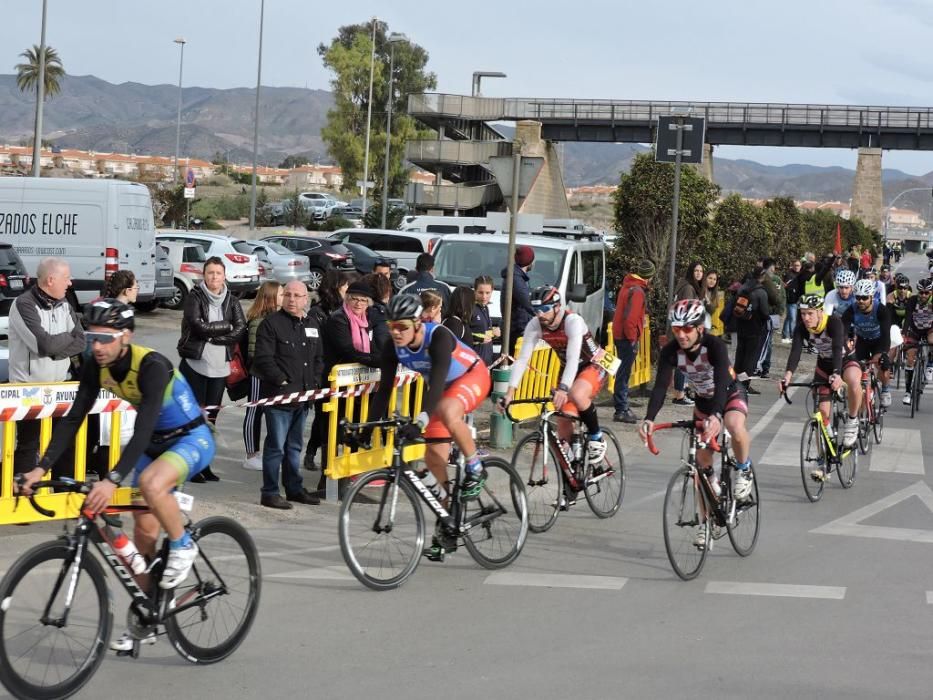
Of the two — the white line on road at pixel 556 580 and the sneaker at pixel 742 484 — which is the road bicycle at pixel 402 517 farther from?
the sneaker at pixel 742 484

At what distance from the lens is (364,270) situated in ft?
121

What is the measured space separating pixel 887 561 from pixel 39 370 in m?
6.35

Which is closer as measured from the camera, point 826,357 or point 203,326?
point 203,326

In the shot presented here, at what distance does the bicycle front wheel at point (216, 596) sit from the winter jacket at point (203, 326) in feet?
16.1

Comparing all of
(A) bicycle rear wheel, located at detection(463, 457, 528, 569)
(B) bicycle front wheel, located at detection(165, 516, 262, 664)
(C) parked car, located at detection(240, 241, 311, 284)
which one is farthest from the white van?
(B) bicycle front wheel, located at detection(165, 516, 262, 664)

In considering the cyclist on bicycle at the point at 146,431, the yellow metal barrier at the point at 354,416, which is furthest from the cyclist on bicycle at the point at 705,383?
the cyclist on bicycle at the point at 146,431

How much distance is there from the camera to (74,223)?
24281 millimetres

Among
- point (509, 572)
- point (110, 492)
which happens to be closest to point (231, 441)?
point (509, 572)

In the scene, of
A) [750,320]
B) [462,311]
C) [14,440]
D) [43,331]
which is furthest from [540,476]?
[750,320]

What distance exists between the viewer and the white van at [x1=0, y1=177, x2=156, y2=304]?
2420 cm

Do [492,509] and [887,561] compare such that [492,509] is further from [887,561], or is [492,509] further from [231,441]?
[231,441]

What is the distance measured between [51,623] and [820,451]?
7.93 metres

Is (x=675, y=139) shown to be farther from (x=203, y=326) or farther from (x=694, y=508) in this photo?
(x=694, y=508)

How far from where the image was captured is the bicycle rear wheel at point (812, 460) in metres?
11.6
